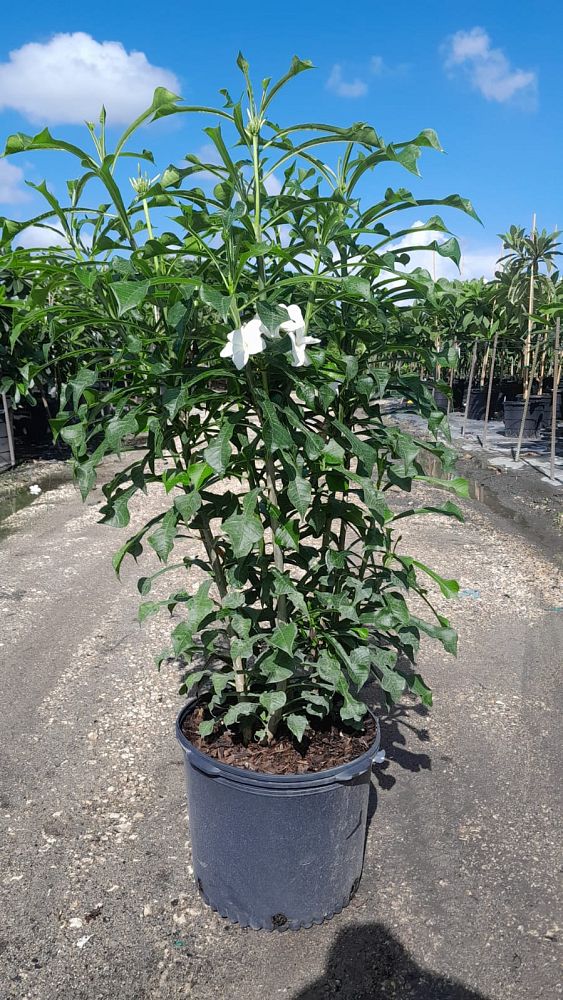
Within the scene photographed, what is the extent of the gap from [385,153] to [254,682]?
1259 millimetres

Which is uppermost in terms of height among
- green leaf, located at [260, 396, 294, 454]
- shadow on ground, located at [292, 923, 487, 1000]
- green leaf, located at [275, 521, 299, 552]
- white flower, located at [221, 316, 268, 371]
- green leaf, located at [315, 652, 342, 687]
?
white flower, located at [221, 316, 268, 371]

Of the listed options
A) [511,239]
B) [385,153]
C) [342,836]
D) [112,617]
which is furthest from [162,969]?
[511,239]

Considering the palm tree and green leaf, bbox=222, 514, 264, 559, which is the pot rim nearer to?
green leaf, bbox=222, 514, 264, 559

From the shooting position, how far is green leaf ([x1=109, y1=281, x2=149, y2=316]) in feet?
3.90

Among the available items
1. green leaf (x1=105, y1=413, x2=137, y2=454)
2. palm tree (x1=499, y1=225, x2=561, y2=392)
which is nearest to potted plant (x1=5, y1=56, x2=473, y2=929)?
green leaf (x1=105, y1=413, x2=137, y2=454)

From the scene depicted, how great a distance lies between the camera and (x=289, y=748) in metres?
1.85

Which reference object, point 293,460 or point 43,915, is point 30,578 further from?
point 293,460

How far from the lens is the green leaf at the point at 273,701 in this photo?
5.21ft

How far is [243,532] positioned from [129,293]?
1.65 ft

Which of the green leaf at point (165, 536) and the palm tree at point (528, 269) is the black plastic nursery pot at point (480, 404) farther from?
the green leaf at point (165, 536)

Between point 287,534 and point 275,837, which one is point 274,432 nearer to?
point 287,534

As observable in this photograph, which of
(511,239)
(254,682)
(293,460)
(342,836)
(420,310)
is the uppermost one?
(511,239)

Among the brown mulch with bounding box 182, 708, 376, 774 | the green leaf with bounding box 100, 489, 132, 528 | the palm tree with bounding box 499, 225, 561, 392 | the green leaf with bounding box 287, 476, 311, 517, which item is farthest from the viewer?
the palm tree with bounding box 499, 225, 561, 392

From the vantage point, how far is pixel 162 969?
1704mm
